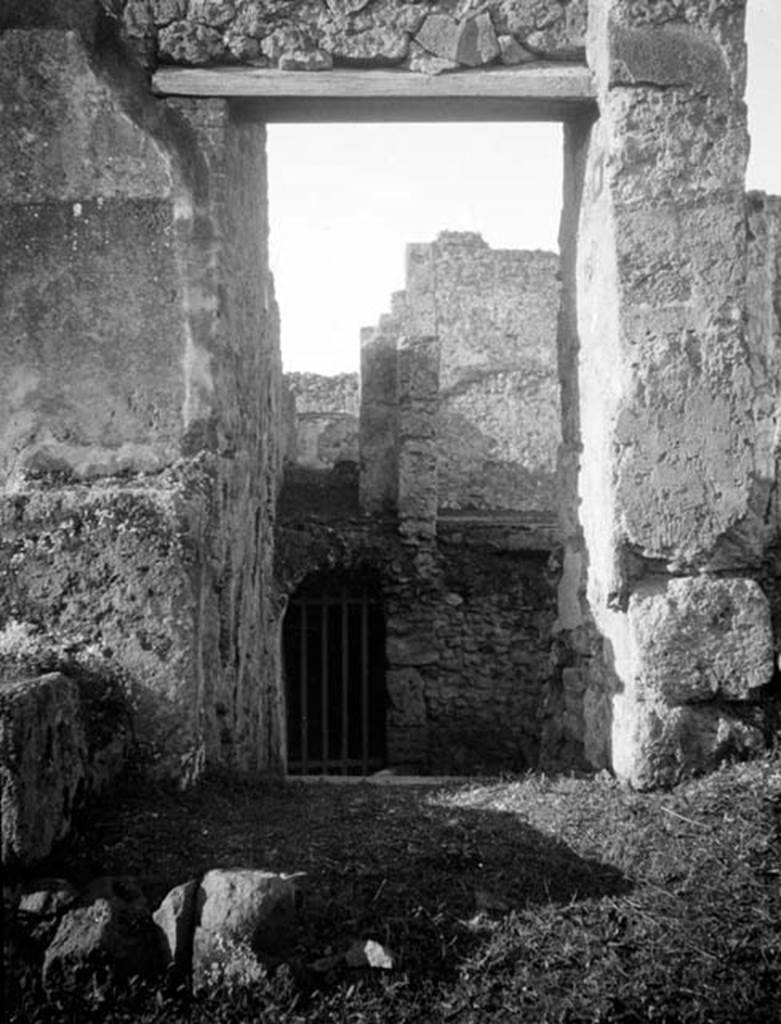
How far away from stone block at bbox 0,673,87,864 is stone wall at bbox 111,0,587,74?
267cm

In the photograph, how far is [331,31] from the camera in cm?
436

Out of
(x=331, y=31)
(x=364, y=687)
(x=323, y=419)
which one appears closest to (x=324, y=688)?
(x=364, y=687)

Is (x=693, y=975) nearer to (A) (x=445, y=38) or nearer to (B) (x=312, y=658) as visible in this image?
(A) (x=445, y=38)

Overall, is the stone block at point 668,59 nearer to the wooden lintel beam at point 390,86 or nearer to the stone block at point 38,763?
the wooden lintel beam at point 390,86

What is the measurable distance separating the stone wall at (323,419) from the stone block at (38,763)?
9.17 metres

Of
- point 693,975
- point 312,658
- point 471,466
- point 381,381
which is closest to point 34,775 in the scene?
point 693,975

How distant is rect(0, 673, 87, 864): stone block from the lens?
9.58ft

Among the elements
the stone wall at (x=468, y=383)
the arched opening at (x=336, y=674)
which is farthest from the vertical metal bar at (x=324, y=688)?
the stone wall at (x=468, y=383)

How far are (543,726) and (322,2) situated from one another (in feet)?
11.6

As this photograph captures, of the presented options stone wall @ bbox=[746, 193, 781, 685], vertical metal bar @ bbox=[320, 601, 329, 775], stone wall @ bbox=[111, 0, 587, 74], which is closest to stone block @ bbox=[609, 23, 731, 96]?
stone wall @ bbox=[111, 0, 587, 74]

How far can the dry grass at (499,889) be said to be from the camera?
2.74 m

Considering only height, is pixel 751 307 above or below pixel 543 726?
above

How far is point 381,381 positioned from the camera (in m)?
11.6

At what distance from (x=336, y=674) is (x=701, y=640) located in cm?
748
